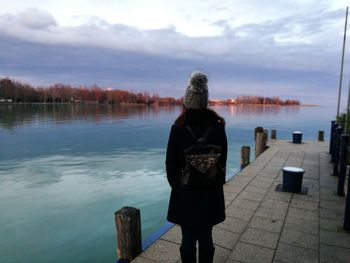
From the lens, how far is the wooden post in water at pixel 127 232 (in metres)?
3.60

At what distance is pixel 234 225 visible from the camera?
455 cm

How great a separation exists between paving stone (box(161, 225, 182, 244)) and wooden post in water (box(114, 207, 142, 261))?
57 centimetres

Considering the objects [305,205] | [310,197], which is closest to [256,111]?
[310,197]

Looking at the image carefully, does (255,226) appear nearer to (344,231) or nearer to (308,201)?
(344,231)

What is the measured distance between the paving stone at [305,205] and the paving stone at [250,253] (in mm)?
2006

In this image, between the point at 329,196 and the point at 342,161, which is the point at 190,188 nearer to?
the point at 342,161

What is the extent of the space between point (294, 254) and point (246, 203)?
76.5 inches

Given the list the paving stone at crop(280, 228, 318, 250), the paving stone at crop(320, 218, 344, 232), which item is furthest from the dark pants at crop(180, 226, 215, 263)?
the paving stone at crop(320, 218, 344, 232)

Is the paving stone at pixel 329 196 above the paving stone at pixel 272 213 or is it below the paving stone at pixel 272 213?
above

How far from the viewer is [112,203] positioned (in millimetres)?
8828

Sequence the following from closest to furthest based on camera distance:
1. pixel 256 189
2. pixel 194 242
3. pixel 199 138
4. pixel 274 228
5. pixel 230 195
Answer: pixel 199 138
pixel 194 242
pixel 274 228
pixel 230 195
pixel 256 189

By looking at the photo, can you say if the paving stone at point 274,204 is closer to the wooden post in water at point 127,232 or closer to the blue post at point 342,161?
the blue post at point 342,161

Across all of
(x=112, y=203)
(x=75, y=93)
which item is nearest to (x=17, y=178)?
(x=112, y=203)

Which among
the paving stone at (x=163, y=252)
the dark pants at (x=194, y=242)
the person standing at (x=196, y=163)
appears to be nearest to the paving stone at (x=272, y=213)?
the paving stone at (x=163, y=252)
